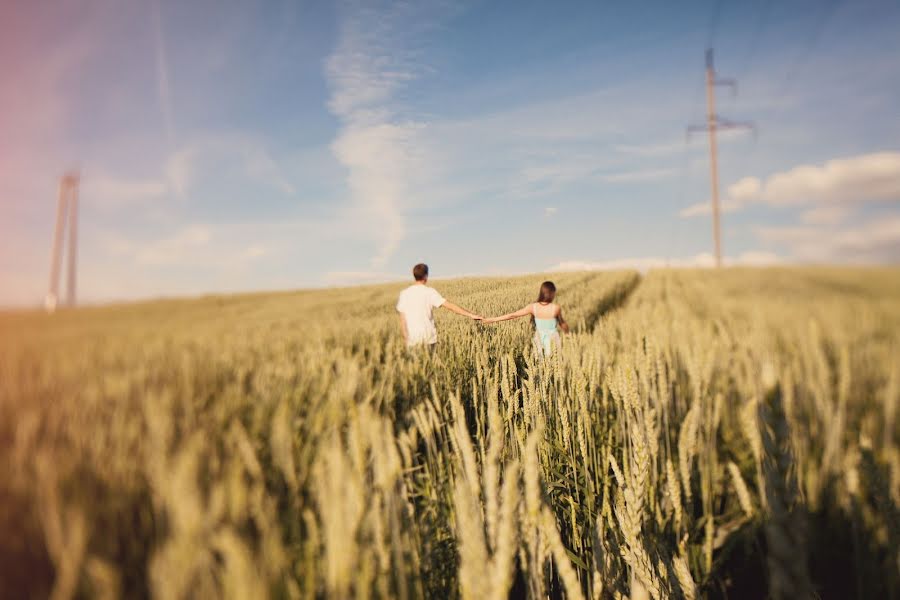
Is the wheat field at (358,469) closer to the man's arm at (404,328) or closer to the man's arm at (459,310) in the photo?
the man's arm at (404,328)

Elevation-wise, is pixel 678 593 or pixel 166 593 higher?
pixel 166 593

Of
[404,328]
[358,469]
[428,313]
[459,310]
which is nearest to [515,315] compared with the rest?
[459,310]

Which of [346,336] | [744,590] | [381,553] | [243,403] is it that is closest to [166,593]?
[381,553]

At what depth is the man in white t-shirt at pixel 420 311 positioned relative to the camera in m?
3.30

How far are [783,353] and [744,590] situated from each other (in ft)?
3.84

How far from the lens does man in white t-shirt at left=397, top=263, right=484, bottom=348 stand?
10.8 ft

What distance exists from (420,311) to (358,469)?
262 centimetres

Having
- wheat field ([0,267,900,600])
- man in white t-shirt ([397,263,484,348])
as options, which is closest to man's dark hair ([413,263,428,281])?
man in white t-shirt ([397,263,484,348])

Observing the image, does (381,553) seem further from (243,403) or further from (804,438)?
(804,438)

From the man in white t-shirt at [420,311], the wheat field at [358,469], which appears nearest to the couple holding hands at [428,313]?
the man in white t-shirt at [420,311]

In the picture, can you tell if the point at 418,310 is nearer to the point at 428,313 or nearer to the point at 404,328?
the point at 428,313

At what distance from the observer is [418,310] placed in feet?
11.6

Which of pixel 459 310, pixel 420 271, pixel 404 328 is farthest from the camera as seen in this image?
pixel 420 271

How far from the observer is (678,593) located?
1.48m
